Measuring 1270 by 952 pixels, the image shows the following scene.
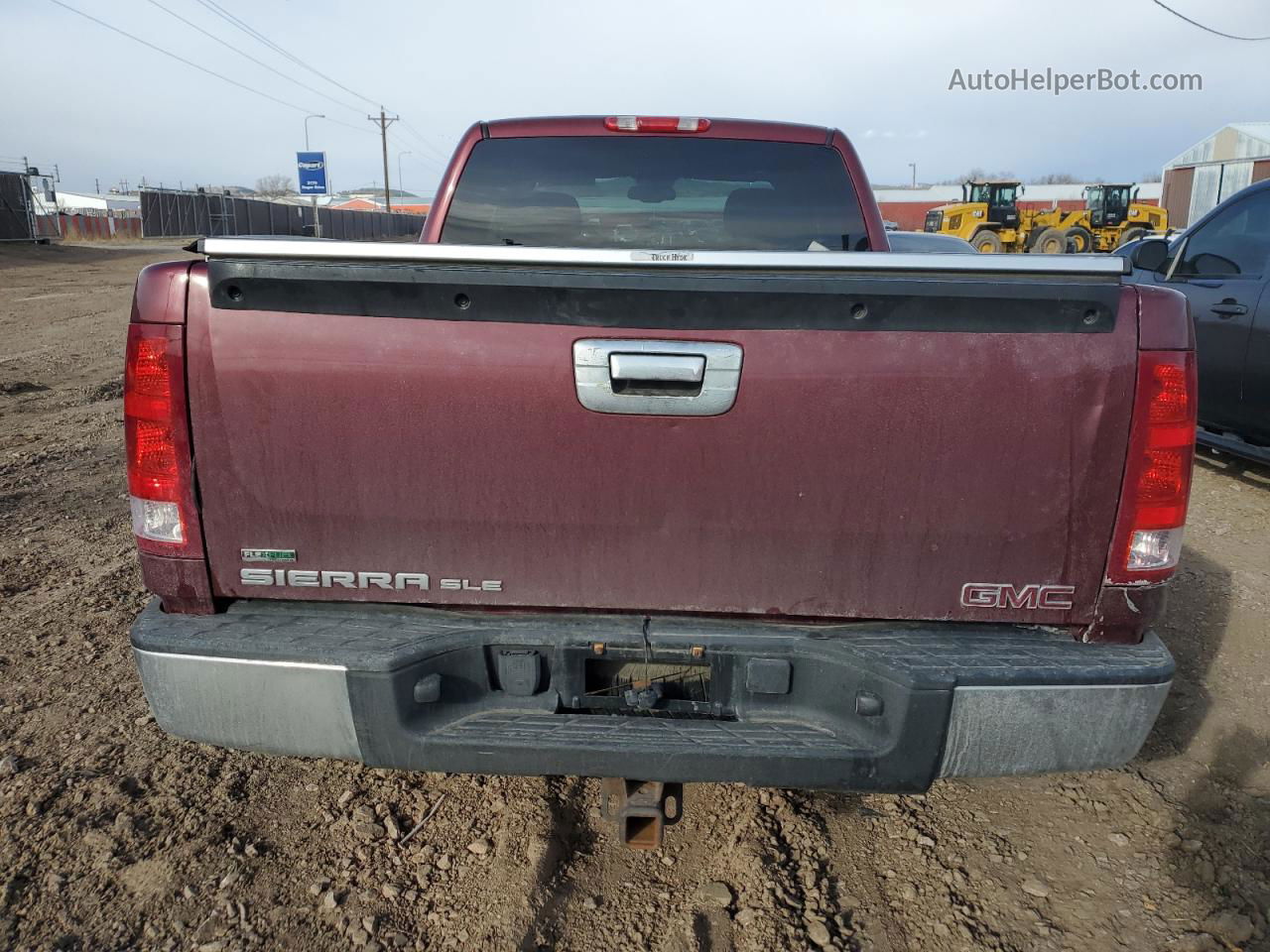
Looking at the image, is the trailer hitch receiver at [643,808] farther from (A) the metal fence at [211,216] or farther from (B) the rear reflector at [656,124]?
(A) the metal fence at [211,216]

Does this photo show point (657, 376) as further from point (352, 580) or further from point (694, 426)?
point (352, 580)

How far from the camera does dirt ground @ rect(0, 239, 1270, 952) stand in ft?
8.02

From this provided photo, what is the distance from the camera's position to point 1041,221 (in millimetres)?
32344

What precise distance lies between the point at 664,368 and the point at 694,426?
0.49 ft

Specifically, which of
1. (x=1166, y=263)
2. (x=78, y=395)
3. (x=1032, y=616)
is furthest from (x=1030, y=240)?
(x=1032, y=616)

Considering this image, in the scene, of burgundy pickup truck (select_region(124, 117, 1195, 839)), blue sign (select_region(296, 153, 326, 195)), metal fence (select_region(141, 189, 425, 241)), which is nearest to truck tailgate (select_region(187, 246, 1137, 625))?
burgundy pickup truck (select_region(124, 117, 1195, 839))

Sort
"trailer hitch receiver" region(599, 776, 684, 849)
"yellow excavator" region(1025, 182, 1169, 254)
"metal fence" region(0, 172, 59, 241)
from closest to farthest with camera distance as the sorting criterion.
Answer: "trailer hitch receiver" region(599, 776, 684, 849), "metal fence" region(0, 172, 59, 241), "yellow excavator" region(1025, 182, 1169, 254)

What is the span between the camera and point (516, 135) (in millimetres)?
3604

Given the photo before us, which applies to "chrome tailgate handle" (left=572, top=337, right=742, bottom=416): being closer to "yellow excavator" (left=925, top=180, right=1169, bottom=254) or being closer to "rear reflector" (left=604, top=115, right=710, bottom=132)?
"rear reflector" (left=604, top=115, right=710, bottom=132)

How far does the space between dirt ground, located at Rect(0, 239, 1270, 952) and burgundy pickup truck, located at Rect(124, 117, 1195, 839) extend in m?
0.57

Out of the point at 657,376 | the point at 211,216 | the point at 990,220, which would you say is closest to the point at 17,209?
the point at 211,216

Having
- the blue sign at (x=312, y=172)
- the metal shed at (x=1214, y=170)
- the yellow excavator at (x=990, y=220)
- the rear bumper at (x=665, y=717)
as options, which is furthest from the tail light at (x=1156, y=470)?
the metal shed at (x=1214, y=170)

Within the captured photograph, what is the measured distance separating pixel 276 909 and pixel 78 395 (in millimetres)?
7982

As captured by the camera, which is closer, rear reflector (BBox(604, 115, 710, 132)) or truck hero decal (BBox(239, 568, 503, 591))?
truck hero decal (BBox(239, 568, 503, 591))
